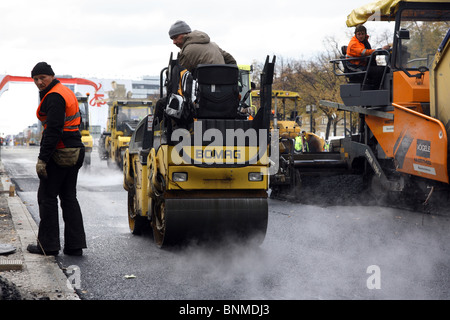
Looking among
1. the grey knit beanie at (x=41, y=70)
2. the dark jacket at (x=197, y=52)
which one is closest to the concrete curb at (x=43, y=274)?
the grey knit beanie at (x=41, y=70)

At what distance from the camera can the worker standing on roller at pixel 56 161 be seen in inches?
276

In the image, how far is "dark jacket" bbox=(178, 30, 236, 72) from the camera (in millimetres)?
7465

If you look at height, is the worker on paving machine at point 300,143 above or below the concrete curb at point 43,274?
below

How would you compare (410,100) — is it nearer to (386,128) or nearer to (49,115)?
(386,128)

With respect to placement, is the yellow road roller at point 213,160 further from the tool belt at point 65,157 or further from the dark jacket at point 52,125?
the dark jacket at point 52,125

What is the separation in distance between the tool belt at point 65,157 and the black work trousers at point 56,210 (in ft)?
0.18

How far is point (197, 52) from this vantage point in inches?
294

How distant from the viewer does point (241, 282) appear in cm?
596

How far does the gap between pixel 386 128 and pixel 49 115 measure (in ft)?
18.5

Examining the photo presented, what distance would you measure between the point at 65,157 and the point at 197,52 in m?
1.80

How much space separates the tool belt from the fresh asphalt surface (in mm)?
977

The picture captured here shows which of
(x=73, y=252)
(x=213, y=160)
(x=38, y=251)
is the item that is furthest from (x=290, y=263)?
(x=38, y=251)

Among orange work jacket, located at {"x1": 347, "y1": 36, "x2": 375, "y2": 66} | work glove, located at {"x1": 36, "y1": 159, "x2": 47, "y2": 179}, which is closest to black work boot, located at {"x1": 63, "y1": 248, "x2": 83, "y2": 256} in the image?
work glove, located at {"x1": 36, "y1": 159, "x2": 47, "y2": 179}
